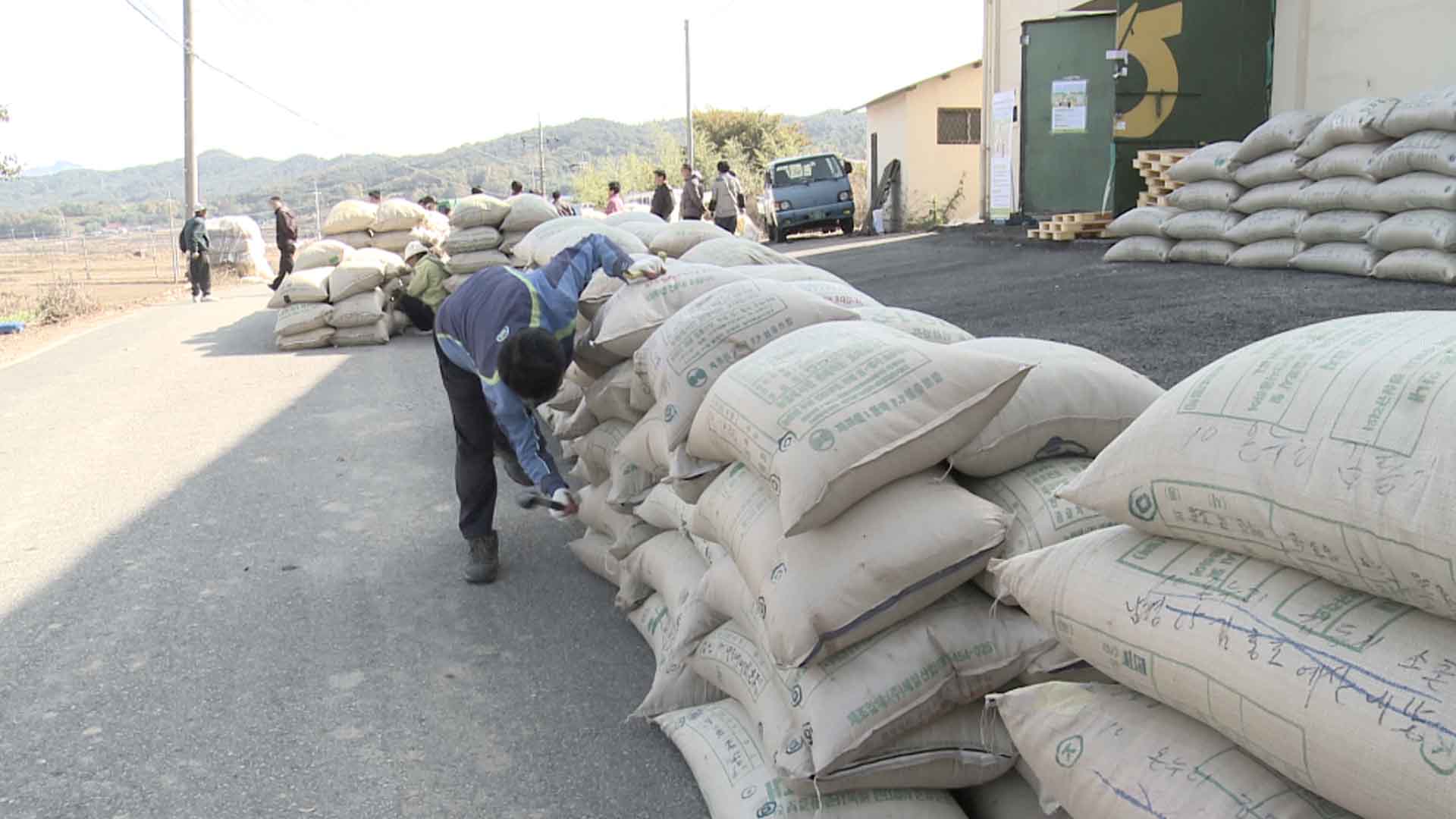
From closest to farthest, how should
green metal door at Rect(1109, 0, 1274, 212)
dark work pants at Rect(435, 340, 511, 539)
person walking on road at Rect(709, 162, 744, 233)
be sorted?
dark work pants at Rect(435, 340, 511, 539), green metal door at Rect(1109, 0, 1274, 212), person walking on road at Rect(709, 162, 744, 233)

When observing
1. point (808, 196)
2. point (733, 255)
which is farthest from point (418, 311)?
point (808, 196)

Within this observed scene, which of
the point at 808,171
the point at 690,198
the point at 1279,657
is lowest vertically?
the point at 1279,657

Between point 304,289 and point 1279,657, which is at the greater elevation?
point 304,289

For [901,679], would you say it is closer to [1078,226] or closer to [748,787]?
[748,787]

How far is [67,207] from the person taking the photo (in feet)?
333

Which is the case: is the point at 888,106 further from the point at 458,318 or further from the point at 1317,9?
the point at 458,318

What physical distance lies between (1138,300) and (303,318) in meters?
8.46

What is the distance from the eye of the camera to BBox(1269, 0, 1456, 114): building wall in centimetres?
926

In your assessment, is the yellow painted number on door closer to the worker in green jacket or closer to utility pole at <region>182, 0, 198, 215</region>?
the worker in green jacket

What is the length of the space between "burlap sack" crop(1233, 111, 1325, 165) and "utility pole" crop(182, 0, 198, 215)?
19115 millimetres

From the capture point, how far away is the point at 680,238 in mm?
6539

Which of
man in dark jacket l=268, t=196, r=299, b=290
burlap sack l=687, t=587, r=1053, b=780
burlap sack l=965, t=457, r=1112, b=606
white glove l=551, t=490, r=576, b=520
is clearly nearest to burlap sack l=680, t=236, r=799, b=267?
white glove l=551, t=490, r=576, b=520

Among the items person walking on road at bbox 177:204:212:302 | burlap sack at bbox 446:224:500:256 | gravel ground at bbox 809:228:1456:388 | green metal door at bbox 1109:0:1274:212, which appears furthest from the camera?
person walking on road at bbox 177:204:212:302

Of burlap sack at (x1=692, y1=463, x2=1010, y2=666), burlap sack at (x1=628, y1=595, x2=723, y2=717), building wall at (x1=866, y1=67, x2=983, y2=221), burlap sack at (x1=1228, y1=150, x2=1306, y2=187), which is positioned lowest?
burlap sack at (x1=628, y1=595, x2=723, y2=717)
